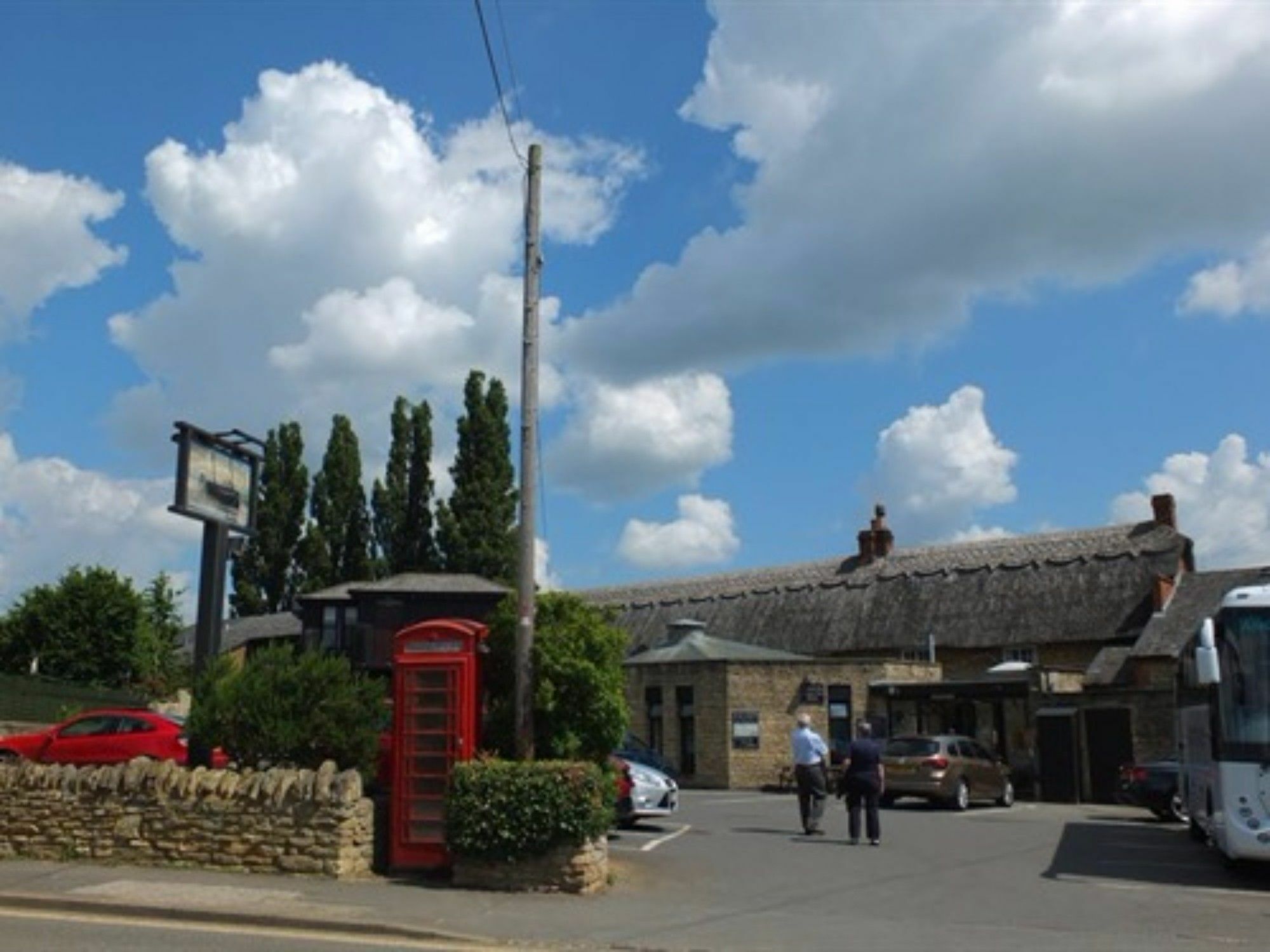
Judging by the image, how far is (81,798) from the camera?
14.0 meters

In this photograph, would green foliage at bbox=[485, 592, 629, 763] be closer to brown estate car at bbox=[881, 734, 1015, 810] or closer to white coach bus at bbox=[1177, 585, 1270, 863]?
white coach bus at bbox=[1177, 585, 1270, 863]

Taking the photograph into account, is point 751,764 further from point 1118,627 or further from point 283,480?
point 283,480

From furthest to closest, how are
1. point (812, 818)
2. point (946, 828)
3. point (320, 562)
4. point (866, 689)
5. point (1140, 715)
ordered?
point (320, 562)
point (866, 689)
point (1140, 715)
point (946, 828)
point (812, 818)

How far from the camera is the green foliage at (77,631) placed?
1432 inches

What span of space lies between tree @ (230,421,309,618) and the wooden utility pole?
148ft

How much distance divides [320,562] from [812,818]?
40.1m

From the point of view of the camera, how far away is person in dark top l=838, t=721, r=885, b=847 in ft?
59.7

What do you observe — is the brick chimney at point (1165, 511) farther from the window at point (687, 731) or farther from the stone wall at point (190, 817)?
the stone wall at point (190, 817)

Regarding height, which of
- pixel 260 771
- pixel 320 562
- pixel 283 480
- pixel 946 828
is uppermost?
pixel 283 480

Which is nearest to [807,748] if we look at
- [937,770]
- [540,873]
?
[540,873]

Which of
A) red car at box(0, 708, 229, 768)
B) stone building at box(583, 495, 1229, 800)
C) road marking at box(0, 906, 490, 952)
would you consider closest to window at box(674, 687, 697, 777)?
stone building at box(583, 495, 1229, 800)

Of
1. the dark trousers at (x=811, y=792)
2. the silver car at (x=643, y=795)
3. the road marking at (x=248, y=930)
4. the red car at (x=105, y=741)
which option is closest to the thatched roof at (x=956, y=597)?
the dark trousers at (x=811, y=792)

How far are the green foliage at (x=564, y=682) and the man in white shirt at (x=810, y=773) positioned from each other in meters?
5.94

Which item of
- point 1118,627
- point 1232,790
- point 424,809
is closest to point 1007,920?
point 1232,790
